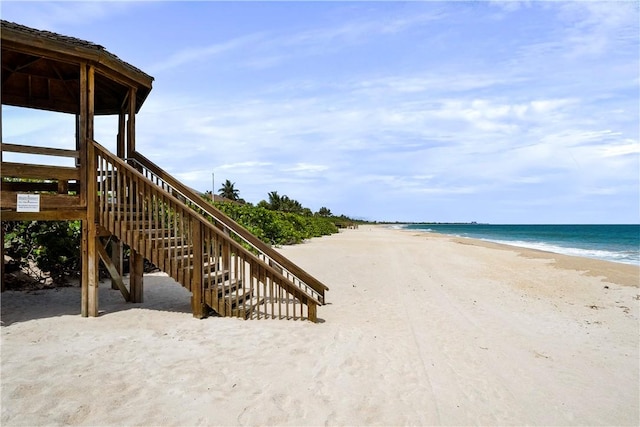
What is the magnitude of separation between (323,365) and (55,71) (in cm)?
871

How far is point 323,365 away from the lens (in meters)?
5.05

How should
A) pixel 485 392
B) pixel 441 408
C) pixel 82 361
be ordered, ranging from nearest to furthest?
pixel 441 408, pixel 485 392, pixel 82 361

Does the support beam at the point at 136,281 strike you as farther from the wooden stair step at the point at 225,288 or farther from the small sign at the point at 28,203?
the small sign at the point at 28,203

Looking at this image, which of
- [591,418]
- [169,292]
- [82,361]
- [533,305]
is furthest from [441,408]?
[169,292]

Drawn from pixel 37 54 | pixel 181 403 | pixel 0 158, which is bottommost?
pixel 181 403

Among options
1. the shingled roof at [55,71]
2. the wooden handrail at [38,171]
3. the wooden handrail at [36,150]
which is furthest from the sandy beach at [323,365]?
the shingled roof at [55,71]

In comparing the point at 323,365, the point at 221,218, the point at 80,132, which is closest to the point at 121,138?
the point at 80,132

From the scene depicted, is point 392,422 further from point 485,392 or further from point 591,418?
point 591,418

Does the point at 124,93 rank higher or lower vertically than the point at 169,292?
higher

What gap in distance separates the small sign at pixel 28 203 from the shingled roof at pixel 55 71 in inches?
93.6

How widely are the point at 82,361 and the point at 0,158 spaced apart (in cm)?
403

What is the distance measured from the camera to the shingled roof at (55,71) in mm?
6441

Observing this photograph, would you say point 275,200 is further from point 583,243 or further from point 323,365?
point 323,365

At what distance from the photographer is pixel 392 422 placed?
3.80 metres
